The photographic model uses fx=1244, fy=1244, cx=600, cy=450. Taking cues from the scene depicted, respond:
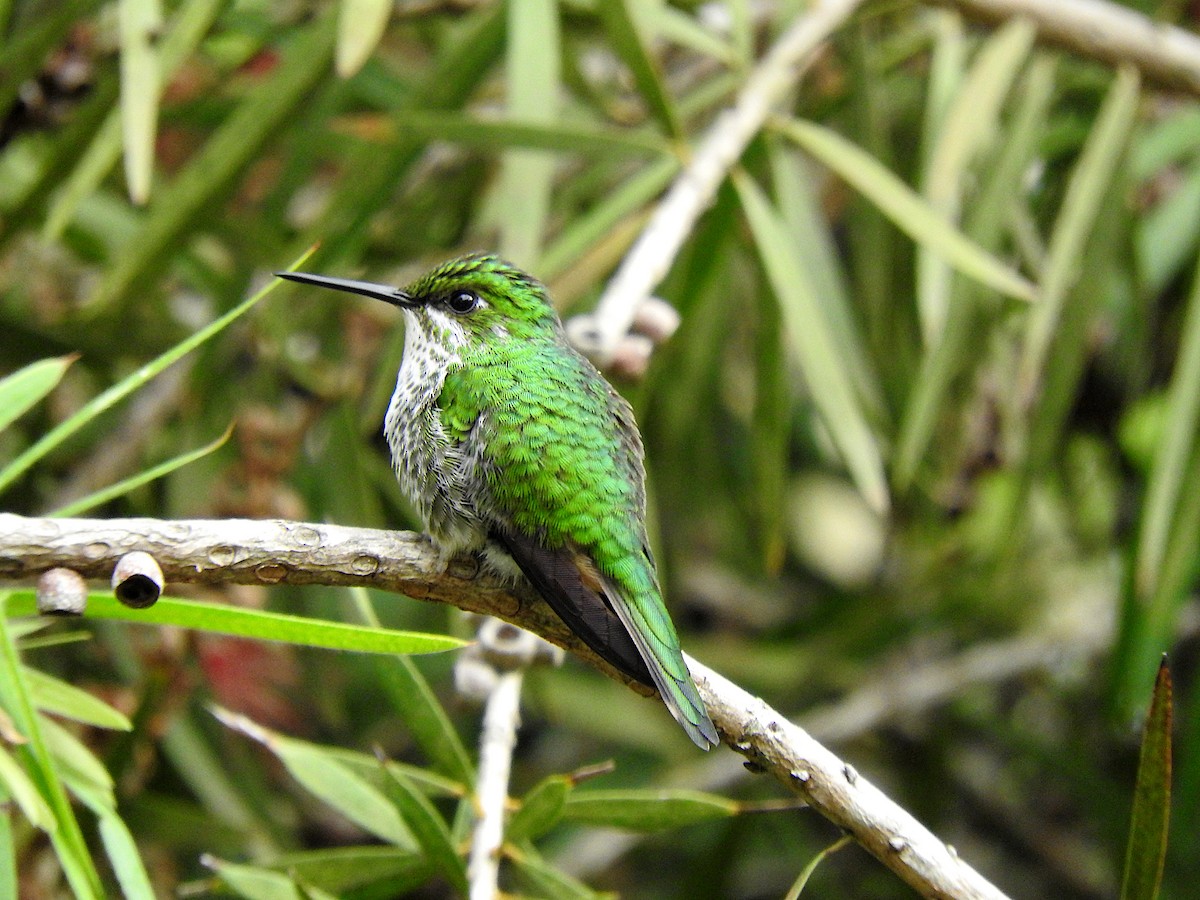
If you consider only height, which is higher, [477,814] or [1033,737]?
[477,814]

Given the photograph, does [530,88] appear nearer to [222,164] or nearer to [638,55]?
[638,55]

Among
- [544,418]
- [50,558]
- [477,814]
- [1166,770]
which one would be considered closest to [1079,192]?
[544,418]

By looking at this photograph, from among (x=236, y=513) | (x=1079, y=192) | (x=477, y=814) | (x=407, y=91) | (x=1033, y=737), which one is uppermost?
(x=407, y=91)

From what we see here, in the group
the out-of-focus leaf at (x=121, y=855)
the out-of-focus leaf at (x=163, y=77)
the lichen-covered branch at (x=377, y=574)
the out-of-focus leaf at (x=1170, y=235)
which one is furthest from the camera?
the out-of-focus leaf at (x=1170, y=235)

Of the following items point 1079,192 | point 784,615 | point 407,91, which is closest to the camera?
point 1079,192

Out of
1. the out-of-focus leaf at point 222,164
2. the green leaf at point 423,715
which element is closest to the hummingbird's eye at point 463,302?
the out-of-focus leaf at point 222,164

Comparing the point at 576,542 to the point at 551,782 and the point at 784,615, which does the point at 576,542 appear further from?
the point at 784,615

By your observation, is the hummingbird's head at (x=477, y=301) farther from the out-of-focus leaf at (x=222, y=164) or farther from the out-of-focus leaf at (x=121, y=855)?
the out-of-focus leaf at (x=121, y=855)
